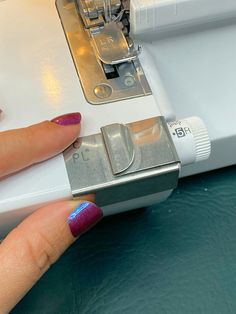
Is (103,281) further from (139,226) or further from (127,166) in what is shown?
(127,166)

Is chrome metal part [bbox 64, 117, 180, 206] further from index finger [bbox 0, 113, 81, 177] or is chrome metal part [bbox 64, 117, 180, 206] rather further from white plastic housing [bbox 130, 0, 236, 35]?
white plastic housing [bbox 130, 0, 236, 35]

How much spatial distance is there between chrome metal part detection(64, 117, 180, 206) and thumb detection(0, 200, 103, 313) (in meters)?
0.02

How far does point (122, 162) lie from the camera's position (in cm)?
41

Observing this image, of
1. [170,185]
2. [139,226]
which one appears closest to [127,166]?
[170,185]

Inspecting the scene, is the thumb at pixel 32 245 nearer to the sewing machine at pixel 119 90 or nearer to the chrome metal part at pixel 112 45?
the sewing machine at pixel 119 90

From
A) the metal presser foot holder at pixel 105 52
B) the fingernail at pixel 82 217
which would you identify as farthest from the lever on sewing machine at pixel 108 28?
the fingernail at pixel 82 217

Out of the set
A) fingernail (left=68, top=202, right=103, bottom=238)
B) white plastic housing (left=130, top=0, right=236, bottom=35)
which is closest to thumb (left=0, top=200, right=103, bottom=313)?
fingernail (left=68, top=202, right=103, bottom=238)

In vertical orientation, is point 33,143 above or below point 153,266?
above

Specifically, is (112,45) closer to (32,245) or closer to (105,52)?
(105,52)

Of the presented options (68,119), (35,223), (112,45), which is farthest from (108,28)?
(35,223)

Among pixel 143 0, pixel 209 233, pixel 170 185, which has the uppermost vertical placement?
pixel 143 0

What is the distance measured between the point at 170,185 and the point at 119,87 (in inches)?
4.4

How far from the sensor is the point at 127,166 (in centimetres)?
40

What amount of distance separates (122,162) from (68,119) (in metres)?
0.07
